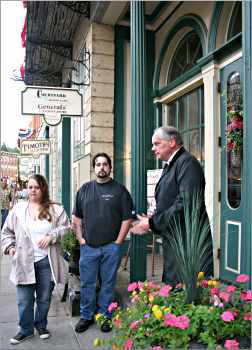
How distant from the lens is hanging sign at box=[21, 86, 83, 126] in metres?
6.18

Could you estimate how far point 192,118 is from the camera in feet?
19.5

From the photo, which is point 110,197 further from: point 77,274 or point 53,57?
point 53,57

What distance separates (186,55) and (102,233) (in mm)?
4049

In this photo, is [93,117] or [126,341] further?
[93,117]

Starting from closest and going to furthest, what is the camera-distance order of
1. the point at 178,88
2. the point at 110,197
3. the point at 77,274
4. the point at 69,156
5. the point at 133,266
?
the point at 110,197, the point at 133,266, the point at 77,274, the point at 178,88, the point at 69,156

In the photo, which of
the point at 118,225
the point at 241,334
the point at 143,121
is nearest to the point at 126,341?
the point at 241,334

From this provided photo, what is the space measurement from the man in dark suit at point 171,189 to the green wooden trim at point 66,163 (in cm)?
863

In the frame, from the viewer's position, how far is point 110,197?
3.63 m

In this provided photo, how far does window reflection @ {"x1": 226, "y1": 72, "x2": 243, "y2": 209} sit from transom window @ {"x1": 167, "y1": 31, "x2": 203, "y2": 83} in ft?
4.68

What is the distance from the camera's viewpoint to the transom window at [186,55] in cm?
589

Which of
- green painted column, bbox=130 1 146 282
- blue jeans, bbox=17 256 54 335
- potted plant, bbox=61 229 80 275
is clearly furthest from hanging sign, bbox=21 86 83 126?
blue jeans, bbox=17 256 54 335

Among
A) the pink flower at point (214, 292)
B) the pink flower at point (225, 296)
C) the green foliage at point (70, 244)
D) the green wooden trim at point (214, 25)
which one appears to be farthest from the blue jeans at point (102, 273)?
the green wooden trim at point (214, 25)

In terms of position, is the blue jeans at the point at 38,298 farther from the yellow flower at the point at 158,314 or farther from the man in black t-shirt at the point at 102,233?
the yellow flower at the point at 158,314

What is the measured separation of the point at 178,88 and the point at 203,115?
2.65 ft
